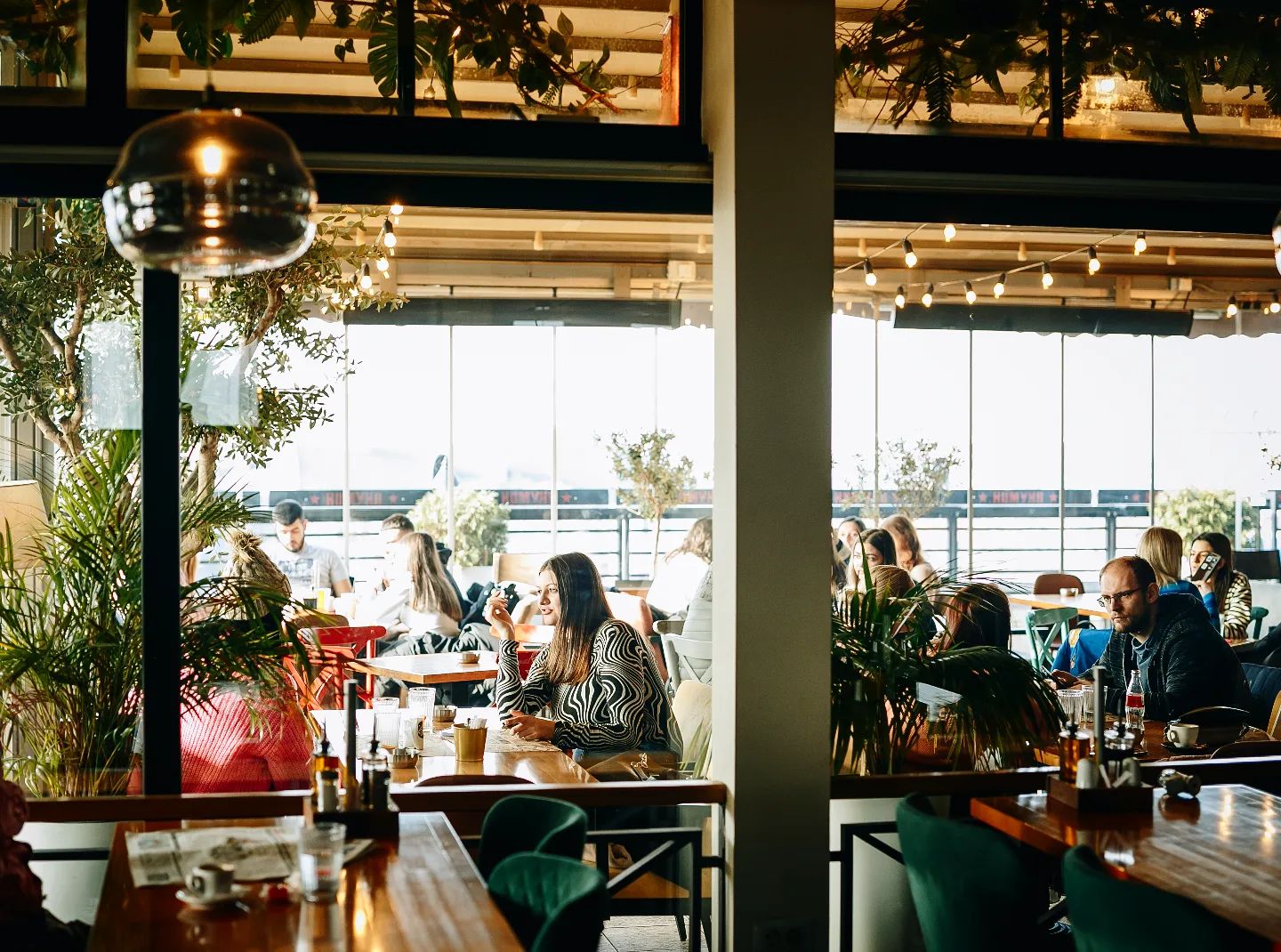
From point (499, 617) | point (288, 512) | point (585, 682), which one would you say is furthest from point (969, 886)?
point (288, 512)

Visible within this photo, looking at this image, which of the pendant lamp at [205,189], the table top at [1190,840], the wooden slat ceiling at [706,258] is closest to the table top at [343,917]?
the pendant lamp at [205,189]

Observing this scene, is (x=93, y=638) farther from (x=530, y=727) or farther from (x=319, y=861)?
(x=530, y=727)

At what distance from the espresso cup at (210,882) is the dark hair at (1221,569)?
23.4 feet

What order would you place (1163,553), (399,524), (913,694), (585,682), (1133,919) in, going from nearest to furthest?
(1133,919), (913,694), (585,682), (1163,553), (399,524)

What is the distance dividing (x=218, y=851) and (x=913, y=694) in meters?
2.09

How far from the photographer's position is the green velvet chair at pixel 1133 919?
7.10ft

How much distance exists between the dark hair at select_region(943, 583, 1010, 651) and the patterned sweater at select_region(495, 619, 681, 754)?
3.54 feet

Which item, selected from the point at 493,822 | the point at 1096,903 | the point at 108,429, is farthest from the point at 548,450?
the point at 1096,903

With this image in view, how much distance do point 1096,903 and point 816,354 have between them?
1.73 meters

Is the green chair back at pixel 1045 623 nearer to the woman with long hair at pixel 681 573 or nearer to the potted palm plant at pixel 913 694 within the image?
the woman with long hair at pixel 681 573

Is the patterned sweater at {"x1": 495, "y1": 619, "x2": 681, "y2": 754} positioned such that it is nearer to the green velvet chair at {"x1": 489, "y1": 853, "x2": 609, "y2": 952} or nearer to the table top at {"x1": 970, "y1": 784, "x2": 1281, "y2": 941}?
the table top at {"x1": 970, "y1": 784, "x2": 1281, "y2": 941}

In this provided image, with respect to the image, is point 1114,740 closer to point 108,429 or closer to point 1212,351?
point 108,429

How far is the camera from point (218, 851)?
8.93 ft

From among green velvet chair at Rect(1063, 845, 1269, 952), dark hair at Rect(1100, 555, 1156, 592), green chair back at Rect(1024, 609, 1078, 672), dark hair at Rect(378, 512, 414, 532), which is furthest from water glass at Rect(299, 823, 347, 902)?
green chair back at Rect(1024, 609, 1078, 672)
